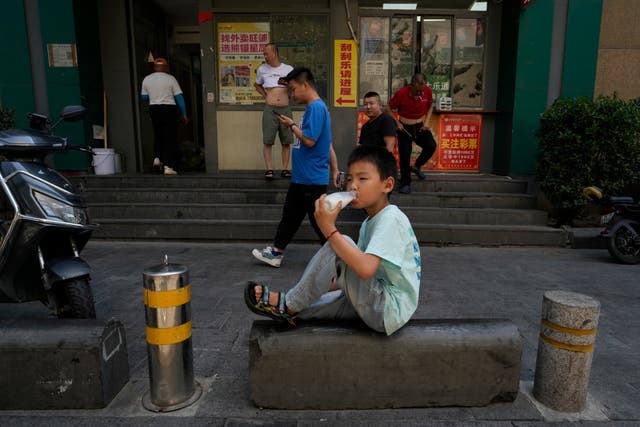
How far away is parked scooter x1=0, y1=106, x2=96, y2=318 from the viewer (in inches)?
109

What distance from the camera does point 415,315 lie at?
371 centimetres

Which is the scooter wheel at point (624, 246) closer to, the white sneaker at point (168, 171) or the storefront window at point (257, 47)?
the storefront window at point (257, 47)

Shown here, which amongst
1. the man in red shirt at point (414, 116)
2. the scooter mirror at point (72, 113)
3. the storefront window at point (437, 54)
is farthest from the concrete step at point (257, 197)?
the scooter mirror at point (72, 113)

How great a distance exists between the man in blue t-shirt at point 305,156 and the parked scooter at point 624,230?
12.3 feet

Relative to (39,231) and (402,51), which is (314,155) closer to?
(39,231)

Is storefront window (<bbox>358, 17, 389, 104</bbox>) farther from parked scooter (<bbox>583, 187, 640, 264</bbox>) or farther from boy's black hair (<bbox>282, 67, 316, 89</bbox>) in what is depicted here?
parked scooter (<bbox>583, 187, 640, 264</bbox>)

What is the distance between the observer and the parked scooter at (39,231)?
9.06ft

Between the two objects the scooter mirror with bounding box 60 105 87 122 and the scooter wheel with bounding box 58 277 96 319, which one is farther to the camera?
the scooter mirror with bounding box 60 105 87 122

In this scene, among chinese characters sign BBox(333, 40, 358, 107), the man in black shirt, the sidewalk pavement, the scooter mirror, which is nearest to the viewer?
the sidewalk pavement

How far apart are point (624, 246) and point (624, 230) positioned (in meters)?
0.21

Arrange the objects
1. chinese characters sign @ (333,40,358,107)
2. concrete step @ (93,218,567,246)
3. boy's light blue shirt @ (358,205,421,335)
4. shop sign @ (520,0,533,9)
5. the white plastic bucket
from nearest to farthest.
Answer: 1. boy's light blue shirt @ (358,205,421,335)
2. concrete step @ (93,218,567,246)
3. shop sign @ (520,0,533,9)
4. the white plastic bucket
5. chinese characters sign @ (333,40,358,107)

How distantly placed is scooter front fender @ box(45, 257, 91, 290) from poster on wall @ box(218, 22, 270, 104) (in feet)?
20.3

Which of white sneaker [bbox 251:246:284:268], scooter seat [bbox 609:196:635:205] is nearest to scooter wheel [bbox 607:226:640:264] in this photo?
scooter seat [bbox 609:196:635:205]

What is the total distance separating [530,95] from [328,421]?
7.10 meters
